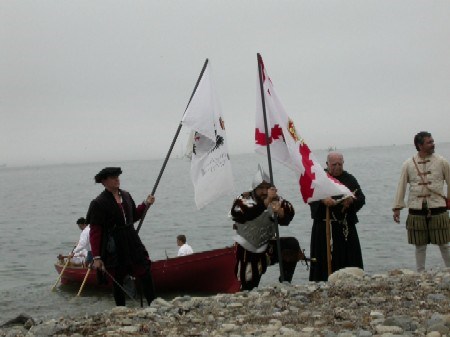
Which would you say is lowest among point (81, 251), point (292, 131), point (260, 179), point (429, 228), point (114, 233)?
point (81, 251)

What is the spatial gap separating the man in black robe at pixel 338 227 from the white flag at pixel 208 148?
51.9 inches

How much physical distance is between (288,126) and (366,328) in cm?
344

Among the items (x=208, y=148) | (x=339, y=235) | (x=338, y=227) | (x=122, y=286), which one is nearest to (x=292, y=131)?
(x=208, y=148)

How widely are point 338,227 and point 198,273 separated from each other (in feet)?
18.6

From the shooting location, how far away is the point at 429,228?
8.99 metres

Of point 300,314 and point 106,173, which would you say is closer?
point 300,314

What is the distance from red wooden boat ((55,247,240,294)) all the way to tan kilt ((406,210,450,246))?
16.4 feet

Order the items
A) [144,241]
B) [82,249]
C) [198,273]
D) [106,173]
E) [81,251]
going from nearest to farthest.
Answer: [106,173] < [198,273] < [82,249] < [81,251] < [144,241]

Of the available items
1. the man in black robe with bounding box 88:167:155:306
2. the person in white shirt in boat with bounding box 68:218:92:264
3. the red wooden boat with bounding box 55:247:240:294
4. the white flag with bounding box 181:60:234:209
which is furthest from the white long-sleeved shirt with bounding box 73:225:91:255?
the man in black robe with bounding box 88:167:155:306

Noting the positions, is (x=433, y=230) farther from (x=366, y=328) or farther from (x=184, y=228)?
(x=184, y=228)

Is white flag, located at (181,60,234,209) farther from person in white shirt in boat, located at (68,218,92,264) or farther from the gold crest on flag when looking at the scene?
person in white shirt in boat, located at (68,218,92,264)

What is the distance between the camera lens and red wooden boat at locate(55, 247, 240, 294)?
43.9 feet

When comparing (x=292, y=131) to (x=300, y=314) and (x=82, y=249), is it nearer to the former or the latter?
(x=300, y=314)

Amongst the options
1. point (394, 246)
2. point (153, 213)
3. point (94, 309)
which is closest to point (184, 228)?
point (153, 213)
